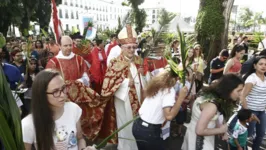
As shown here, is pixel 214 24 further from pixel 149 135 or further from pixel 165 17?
pixel 149 135

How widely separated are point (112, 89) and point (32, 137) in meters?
1.95

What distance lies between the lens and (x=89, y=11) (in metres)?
79.3

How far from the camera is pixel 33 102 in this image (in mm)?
1530

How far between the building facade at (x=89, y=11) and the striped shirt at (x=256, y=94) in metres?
53.7

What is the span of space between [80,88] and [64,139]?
1.95 metres

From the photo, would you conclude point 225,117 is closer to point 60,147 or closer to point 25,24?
point 60,147

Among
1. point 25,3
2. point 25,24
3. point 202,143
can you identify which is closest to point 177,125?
point 202,143

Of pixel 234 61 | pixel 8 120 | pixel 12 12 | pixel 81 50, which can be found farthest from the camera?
pixel 12 12

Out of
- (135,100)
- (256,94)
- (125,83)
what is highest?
(125,83)

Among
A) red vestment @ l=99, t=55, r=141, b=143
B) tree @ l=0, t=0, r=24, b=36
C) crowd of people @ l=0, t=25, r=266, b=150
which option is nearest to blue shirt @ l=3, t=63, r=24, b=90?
crowd of people @ l=0, t=25, r=266, b=150

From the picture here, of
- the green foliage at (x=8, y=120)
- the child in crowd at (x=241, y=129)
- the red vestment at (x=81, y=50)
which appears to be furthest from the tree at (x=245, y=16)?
the green foliage at (x=8, y=120)

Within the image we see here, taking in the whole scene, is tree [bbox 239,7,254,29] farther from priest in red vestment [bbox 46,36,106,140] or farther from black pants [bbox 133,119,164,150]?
black pants [bbox 133,119,164,150]

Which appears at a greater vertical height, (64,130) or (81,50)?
(81,50)

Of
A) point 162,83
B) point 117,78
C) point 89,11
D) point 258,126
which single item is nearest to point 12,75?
point 117,78
